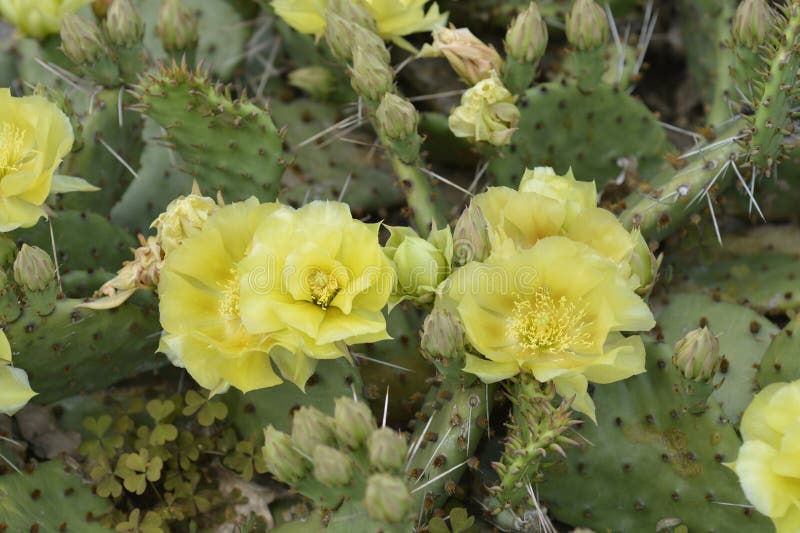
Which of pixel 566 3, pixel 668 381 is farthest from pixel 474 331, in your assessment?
pixel 566 3

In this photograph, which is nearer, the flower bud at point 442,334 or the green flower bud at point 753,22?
the flower bud at point 442,334

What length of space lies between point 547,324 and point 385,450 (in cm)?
34

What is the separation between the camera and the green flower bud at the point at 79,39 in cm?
160

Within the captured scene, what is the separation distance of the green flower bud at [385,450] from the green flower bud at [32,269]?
1.96ft

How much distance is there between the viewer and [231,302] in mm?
1349

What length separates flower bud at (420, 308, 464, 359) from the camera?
122 cm

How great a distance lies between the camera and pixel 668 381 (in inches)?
56.9

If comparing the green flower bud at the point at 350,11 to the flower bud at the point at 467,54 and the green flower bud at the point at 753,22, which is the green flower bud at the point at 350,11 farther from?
the green flower bud at the point at 753,22

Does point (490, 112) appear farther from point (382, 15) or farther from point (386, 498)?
point (386, 498)

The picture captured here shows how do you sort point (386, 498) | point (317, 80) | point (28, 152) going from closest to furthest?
point (386, 498) < point (28, 152) < point (317, 80)

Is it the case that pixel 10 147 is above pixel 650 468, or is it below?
above

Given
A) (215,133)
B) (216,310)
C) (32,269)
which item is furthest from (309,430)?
(215,133)

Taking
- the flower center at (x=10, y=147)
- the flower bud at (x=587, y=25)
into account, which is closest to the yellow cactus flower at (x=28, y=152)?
the flower center at (x=10, y=147)

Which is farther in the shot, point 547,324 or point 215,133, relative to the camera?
point 215,133
